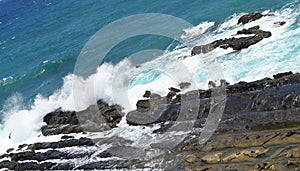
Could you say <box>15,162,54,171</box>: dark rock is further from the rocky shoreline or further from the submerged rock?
the submerged rock

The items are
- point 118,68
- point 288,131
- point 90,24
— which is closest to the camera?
point 288,131

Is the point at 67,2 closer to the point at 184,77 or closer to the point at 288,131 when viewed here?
the point at 184,77

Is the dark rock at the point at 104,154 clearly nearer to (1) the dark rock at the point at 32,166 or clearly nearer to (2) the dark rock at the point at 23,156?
(1) the dark rock at the point at 32,166

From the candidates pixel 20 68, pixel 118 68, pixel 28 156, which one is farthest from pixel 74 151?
pixel 20 68

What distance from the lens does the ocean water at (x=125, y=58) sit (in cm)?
2747

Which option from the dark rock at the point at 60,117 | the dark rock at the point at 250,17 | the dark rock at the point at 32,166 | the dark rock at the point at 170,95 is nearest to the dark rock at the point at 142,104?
the dark rock at the point at 170,95

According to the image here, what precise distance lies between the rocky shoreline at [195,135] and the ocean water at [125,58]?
2.21 meters

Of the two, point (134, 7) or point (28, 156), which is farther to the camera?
point (134, 7)

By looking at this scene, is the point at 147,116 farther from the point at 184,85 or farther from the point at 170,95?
the point at 184,85

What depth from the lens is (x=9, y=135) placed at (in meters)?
29.9

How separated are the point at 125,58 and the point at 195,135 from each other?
63.4 ft

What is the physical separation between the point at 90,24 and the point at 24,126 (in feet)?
85.4

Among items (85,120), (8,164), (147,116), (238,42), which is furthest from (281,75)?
(8,164)

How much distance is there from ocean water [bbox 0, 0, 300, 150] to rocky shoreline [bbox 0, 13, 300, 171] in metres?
2.21
